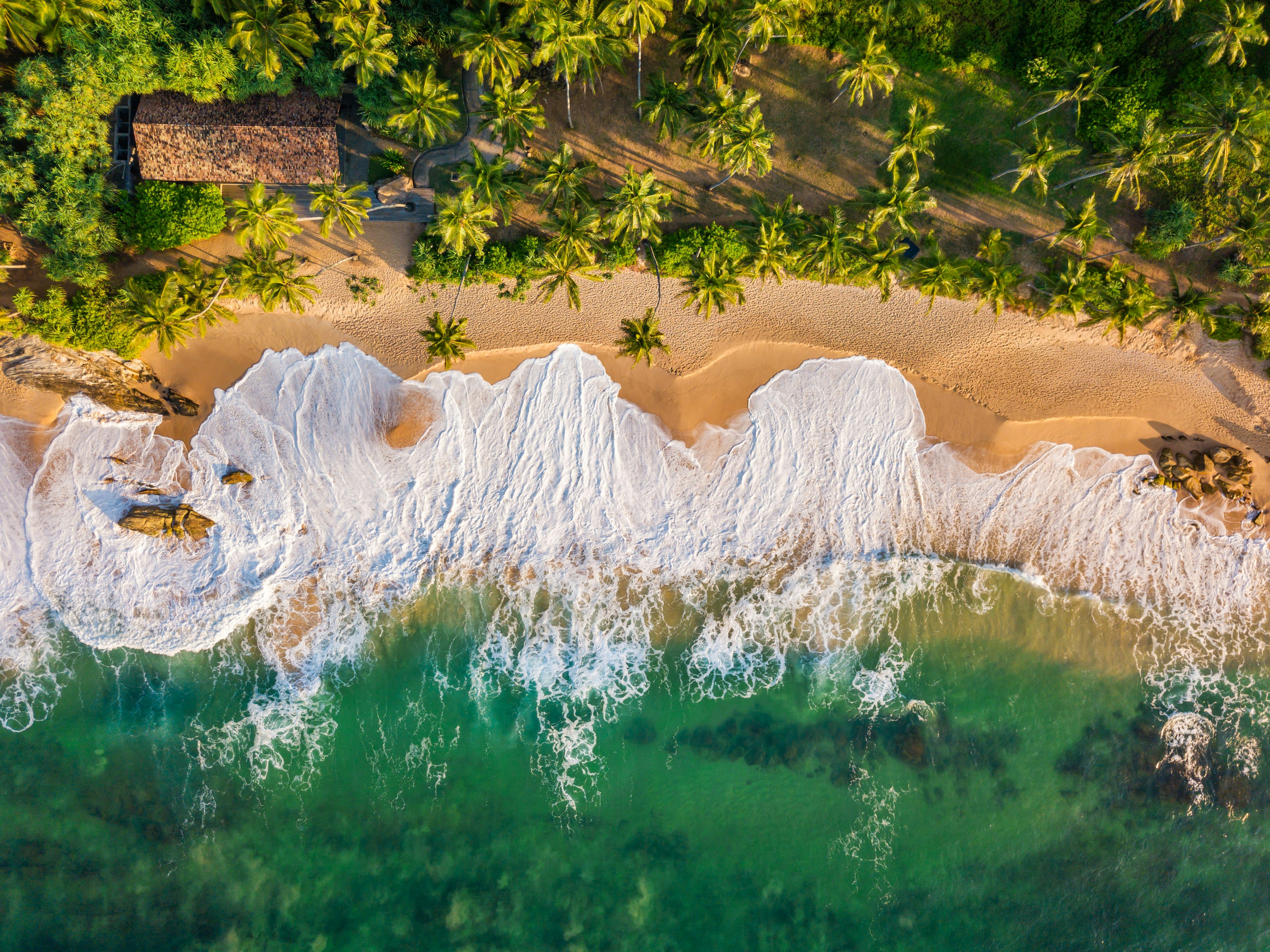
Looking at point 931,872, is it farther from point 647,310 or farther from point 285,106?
point 285,106

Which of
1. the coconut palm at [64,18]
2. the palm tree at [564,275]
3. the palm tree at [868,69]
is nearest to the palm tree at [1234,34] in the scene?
the palm tree at [868,69]

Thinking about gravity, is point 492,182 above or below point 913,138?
below

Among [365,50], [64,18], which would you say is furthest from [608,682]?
[64,18]

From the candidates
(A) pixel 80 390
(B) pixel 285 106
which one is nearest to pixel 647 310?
(B) pixel 285 106

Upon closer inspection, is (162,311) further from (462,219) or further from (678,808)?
(678,808)

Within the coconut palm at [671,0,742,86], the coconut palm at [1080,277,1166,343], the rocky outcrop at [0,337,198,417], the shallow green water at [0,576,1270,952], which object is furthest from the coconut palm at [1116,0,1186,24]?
the rocky outcrop at [0,337,198,417]
